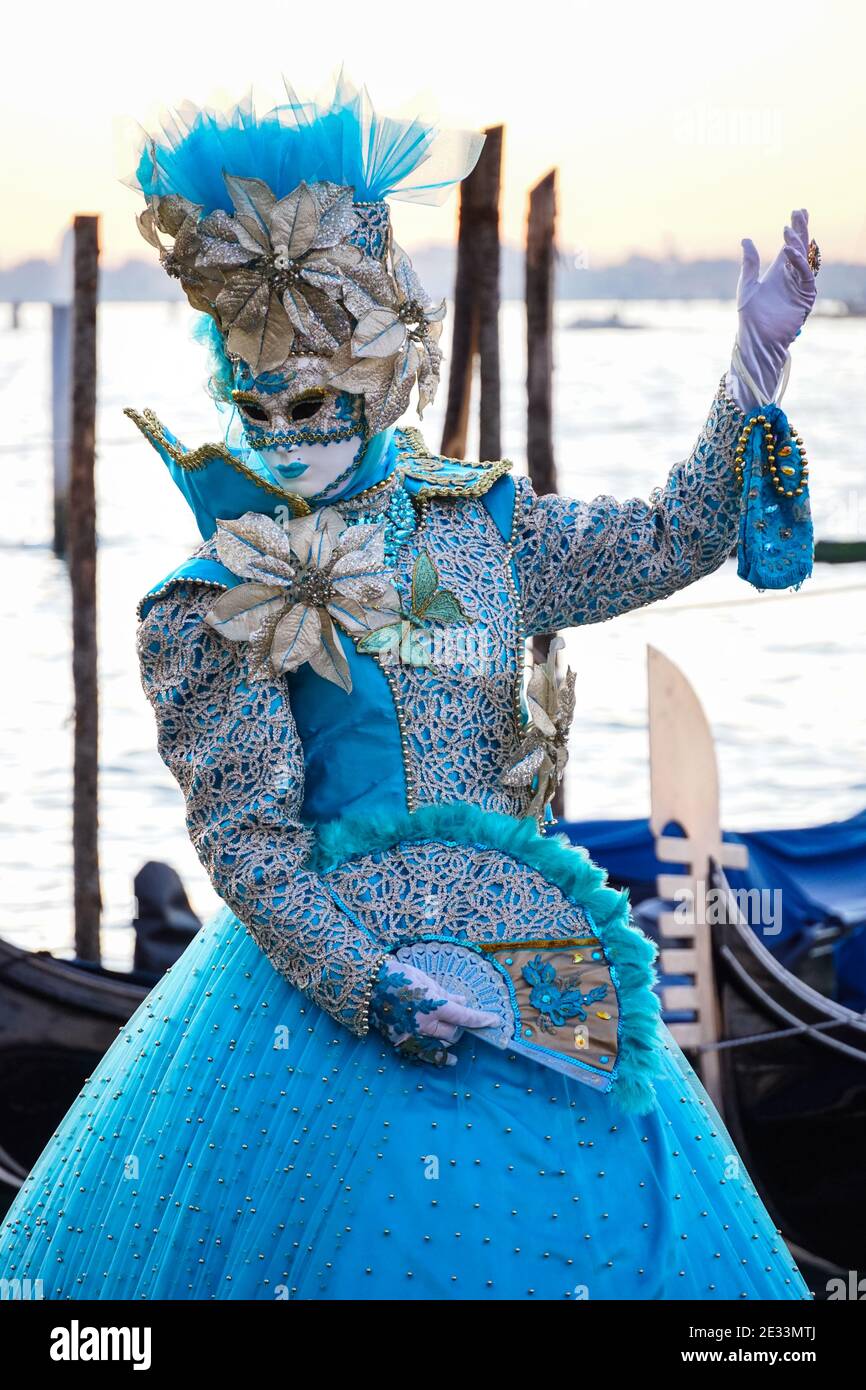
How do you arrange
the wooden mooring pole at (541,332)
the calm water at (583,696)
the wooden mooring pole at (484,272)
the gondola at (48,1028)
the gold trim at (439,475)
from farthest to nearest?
the calm water at (583,696)
the wooden mooring pole at (541,332)
the wooden mooring pole at (484,272)
the gondola at (48,1028)
the gold trim at (439,475)

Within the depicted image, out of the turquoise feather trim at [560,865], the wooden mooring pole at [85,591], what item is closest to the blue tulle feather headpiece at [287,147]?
the turquoise feather trim at [560,865]

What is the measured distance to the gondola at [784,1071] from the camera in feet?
15.6

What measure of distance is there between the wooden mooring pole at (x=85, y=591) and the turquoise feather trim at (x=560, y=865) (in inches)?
159

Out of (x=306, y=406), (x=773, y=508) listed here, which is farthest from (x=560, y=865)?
(x=306, y=406)

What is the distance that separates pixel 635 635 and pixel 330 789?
11.0m

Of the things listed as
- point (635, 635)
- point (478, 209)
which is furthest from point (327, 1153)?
point (635, 635)

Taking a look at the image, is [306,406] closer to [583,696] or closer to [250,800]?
[250,800]

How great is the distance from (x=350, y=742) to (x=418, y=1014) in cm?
30

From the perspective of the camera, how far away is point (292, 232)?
6.91ft

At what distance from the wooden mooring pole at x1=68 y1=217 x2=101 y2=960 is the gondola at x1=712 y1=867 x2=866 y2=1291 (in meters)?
2.11

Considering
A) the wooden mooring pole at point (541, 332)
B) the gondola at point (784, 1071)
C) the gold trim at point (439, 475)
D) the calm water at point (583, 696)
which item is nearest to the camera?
the gold trim at point (439, 475)

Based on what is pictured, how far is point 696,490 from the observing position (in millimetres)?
2271

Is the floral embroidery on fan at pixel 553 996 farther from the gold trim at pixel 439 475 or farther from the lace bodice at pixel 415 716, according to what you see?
the gold trim at pixel 439 475

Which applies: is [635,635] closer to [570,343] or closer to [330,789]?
[330,789]
